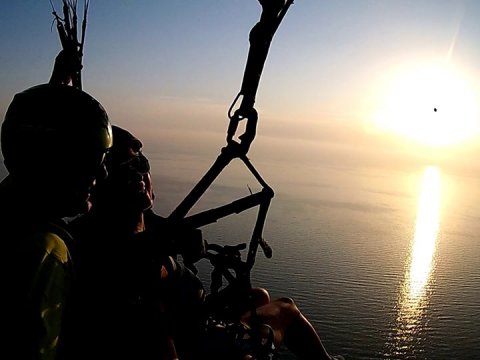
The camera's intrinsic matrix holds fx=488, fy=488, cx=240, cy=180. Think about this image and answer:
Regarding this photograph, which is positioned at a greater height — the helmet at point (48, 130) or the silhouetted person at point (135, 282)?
the helmet at point (48, 130)

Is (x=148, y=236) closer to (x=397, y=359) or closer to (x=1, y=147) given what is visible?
(x=1, y=147)

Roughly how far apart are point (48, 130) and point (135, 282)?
3.34 feet

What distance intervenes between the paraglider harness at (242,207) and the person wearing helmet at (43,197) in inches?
23.4

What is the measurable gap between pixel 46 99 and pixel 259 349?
183 cm

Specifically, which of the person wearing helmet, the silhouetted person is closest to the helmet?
the person wearing helmet

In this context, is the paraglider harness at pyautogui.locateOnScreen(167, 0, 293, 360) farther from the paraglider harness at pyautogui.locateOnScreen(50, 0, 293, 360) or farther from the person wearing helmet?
the person wearing helmet

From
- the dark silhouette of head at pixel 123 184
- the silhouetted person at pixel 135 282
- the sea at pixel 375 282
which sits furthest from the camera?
the sea at pixel 375 282

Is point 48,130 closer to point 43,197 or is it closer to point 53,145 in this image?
point 53,145

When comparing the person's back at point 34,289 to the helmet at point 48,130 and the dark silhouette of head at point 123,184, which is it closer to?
the helmet at point 48,130

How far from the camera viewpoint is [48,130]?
173cm

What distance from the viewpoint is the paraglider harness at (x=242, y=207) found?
212 cm

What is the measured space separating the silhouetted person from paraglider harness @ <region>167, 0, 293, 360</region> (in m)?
0.13

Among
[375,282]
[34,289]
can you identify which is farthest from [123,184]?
[375,282]

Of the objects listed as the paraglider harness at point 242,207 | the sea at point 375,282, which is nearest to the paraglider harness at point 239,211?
the paraglider harness at point 242,207
